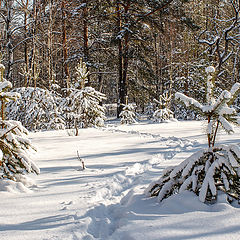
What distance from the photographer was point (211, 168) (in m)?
2.31

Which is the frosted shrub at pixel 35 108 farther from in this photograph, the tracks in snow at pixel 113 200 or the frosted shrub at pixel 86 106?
the tracks in snow at pixel 113 200

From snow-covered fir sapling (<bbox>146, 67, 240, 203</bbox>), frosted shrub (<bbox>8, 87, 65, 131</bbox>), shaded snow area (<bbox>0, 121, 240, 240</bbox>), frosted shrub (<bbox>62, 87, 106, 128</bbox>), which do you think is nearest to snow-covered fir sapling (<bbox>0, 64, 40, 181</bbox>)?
shaded snow area (<bbox>0, 121, 240, 240</bbox>)

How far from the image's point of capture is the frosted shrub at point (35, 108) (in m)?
10.5

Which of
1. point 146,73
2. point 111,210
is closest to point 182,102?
point 111,210

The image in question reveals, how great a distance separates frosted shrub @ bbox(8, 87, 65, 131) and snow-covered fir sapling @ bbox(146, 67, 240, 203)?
28.4ft

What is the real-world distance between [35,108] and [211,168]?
32.0 feet

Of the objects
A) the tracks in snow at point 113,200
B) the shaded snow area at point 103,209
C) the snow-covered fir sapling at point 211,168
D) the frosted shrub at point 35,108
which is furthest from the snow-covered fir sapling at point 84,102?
the snow-covered fir sapling at point 211,168

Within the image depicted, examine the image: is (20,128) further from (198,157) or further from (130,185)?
(198,157)

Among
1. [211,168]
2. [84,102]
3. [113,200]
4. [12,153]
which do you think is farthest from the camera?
[84,102]

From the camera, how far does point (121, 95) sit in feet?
49.3

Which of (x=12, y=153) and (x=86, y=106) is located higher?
(x=86, y=106)

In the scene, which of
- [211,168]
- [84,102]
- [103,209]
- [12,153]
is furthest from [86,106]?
[211,168]

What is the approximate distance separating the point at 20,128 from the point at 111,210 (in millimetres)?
1786

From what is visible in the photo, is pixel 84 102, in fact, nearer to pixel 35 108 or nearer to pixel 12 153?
pixel 35 108
